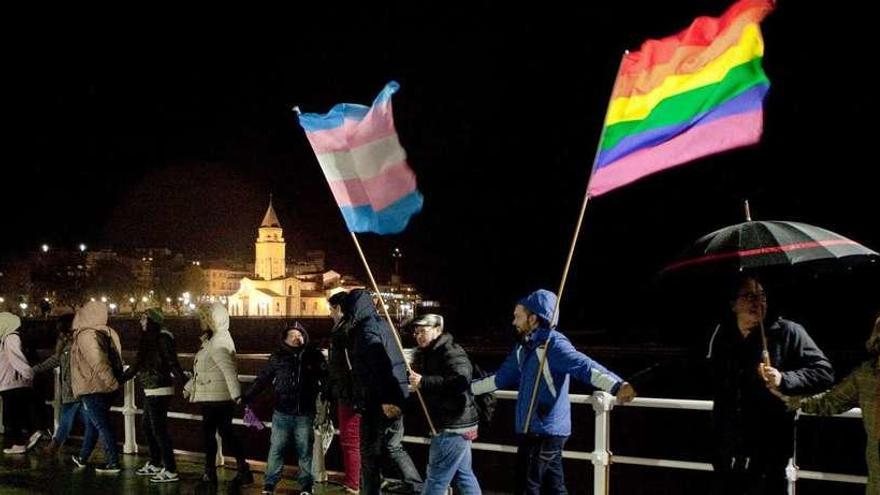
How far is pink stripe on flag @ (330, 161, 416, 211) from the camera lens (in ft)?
23.3

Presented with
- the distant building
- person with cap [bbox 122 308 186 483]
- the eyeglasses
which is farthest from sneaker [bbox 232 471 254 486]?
the distant building

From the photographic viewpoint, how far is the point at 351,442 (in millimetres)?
8508

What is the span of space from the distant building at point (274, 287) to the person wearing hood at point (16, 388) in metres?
119

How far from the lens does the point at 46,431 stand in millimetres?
11906

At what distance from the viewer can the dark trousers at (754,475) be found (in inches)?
221

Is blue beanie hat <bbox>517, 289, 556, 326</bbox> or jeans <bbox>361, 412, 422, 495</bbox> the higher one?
blue beanie hat <bbox>517, 289, 556, 326</bbox>

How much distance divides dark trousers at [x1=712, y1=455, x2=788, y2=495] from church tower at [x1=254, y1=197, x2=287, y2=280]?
13419 cm

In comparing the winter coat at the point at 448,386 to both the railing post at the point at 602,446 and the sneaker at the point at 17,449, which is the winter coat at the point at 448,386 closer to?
the railing post at the point at 602,446

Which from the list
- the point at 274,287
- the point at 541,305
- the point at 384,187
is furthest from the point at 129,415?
the point at 274,287

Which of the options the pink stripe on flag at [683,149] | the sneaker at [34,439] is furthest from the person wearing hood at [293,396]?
the sneaker at [34,439]

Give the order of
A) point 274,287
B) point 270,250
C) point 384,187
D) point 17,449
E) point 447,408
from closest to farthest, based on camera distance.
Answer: point 447,408
point 384,187
point 17,449
point 274,287
point 270,250

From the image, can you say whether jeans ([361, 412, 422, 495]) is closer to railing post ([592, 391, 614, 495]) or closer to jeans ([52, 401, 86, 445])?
railing post ([592, 391, 614, 495])

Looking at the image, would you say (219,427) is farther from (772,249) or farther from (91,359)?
(772,249)

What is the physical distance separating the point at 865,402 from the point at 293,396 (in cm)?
499
